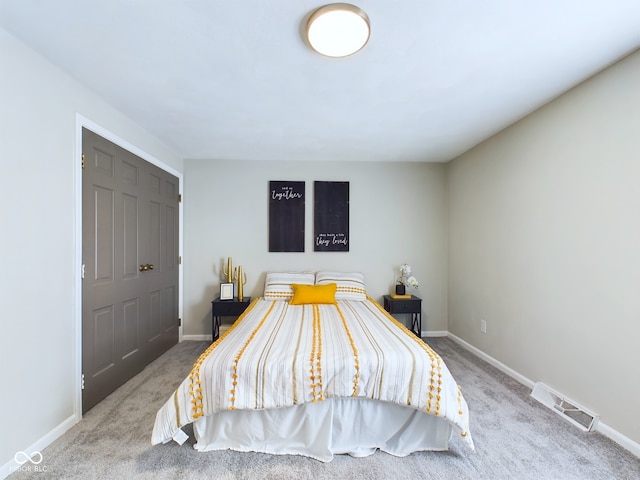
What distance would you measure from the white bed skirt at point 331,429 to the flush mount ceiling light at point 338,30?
6.48ft

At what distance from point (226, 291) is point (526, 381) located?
310 cm

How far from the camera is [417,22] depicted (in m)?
1.44

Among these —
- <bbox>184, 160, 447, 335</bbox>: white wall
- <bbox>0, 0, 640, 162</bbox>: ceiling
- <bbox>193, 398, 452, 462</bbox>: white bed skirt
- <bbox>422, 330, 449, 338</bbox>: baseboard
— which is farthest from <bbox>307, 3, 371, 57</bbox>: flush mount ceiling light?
<bbox>422, 330, 449, 338</bbox>: baseboard

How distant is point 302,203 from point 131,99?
2.05 metres

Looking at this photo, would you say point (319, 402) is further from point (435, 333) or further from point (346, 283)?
point (435, 333)

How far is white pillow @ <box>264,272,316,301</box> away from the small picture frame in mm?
414

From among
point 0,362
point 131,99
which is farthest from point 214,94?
point 0,362

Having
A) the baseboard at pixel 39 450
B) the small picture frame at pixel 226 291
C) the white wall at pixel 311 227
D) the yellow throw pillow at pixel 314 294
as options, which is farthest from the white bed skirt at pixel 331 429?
the white wall at pixel 311 227

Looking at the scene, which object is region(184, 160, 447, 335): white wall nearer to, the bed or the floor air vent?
the floor air vent

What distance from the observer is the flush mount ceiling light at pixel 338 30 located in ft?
4.43

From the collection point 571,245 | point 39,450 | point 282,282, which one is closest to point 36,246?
point 39,450

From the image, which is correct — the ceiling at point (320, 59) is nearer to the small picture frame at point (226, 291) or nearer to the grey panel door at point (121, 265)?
the grey panel door at point (121, 265)

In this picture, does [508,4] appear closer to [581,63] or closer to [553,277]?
[581,63]

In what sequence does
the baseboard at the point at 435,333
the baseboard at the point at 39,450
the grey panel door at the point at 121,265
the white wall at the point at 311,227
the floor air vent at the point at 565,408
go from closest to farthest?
the baseboard at the point at 39,450
the floor air vent at the point at 565,408
the grey panel door at the point at 121,265
the white wall at the point at 311,227
the baseboard at the point at 435,333
